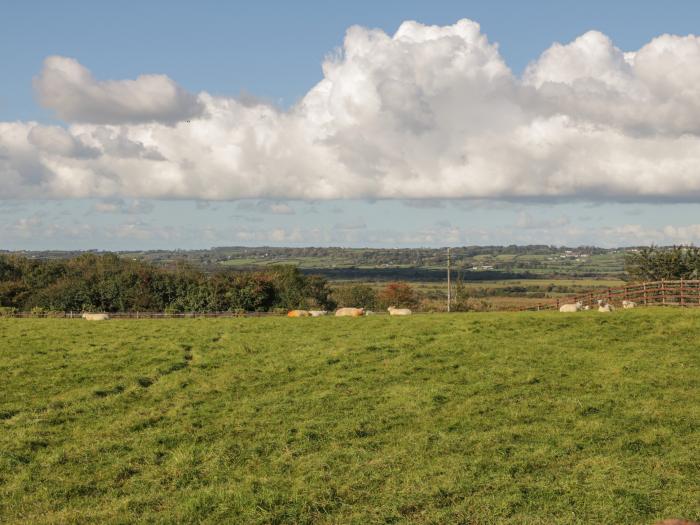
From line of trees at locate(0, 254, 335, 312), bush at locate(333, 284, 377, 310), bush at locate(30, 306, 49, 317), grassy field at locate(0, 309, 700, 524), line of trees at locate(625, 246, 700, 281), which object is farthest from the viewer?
bush at locate(333, 284, 377, 310)

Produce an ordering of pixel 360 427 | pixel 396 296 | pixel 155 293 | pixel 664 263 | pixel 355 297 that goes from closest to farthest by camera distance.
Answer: pixel 360 427, pixel 664 263, pixel 155 293, pixel 396 296, pixel 355 297

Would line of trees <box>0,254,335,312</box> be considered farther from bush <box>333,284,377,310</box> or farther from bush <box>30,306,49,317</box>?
bush <box>333,284,377,310</box>

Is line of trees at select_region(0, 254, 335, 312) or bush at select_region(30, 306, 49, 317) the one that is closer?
bush at select_region(30, 306, 49, 317)

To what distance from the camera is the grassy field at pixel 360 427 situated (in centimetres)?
1230

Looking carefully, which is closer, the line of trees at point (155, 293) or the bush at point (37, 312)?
the bush at point (37, 312)

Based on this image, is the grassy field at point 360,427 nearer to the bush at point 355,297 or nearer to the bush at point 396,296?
the bush at point 396,296

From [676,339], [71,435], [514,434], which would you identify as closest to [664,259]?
[676,339]

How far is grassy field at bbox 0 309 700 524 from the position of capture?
12.3 metres

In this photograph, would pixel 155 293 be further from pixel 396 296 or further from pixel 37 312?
pixel 396 296

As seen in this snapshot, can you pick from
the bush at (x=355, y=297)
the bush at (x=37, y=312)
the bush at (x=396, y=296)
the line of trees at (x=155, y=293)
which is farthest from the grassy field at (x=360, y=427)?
the bush at (x=355, y=297)

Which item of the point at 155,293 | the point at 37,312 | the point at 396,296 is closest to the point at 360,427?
the point at 37,312

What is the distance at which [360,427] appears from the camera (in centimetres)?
1728

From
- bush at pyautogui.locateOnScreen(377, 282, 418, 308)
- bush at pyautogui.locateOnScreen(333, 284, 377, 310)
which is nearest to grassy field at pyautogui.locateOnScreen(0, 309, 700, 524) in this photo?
bush at pyautogui.locateOnScreen(377, 282, 418, 308)

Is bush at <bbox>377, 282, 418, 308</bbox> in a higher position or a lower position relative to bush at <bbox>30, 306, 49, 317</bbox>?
lower
